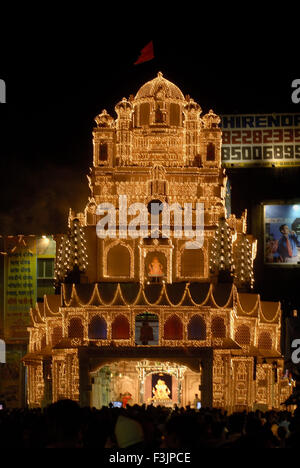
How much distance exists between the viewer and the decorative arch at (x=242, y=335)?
49625 millimetres

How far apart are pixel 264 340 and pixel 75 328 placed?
1175cm

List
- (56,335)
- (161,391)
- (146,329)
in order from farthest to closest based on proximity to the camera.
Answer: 1. (56,335)
2. (161,391)
3. (146,329)

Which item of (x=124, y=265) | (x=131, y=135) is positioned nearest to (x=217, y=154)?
(x=131, y=135)

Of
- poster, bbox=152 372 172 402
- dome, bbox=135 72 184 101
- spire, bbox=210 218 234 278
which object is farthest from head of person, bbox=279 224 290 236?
poster, bbox=152 372 172 402

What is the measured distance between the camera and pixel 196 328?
153 ft

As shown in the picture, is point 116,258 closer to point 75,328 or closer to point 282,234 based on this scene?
point 75,328

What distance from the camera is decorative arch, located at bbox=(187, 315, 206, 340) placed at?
152ft

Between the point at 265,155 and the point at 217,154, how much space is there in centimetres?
1231

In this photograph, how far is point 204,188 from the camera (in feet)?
174

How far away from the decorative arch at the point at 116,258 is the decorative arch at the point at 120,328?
201 inches

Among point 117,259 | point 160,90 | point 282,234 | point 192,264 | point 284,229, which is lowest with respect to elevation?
point 192,264

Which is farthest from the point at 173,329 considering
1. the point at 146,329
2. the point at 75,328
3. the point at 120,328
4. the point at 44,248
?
the point at 44,248
